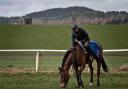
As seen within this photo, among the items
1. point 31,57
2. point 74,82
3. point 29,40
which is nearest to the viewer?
point 74,82

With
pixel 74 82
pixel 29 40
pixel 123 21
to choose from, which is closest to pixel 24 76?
pixel 74 82

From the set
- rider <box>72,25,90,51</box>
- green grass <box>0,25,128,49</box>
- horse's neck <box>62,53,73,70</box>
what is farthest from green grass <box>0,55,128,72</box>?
green grass <box>0,25,128,49</box>

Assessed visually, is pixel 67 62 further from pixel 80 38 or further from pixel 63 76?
pixel 80 38

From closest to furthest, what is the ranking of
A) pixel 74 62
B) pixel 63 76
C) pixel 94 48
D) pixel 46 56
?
pixel 63 76 < pixel 74 62 < pixel 94 48 < pixel 46 56

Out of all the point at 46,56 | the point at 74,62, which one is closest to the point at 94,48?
the point at 74,62

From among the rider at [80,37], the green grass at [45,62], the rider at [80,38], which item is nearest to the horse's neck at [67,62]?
the rider at [80,38]

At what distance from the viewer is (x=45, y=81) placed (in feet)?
71.8

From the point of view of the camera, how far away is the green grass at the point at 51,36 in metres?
44.1

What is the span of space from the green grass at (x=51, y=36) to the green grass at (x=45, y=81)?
17.9 metres

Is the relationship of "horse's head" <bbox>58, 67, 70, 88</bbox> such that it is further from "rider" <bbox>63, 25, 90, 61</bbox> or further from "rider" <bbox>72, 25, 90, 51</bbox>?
"rider" <bbox>72, 25, 90, 51</bbox>

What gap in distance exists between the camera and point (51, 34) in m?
49.2

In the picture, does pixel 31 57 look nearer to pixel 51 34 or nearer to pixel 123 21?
pixel 51 34

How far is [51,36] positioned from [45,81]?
26579mm

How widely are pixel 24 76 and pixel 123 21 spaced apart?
32.9 m
